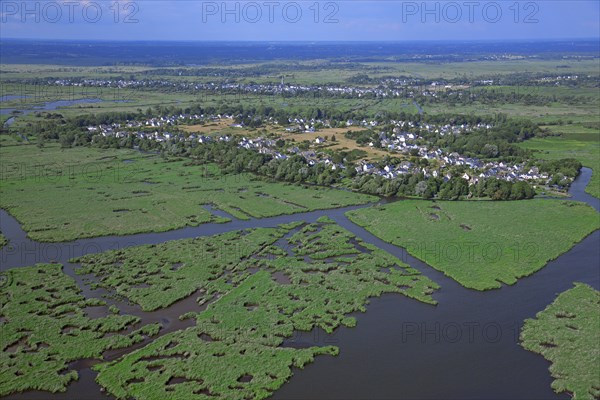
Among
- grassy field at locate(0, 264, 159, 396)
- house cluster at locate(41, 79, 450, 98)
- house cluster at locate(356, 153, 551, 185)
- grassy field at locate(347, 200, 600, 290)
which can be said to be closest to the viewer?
grassy field at locate(0, 264, 159, 396)

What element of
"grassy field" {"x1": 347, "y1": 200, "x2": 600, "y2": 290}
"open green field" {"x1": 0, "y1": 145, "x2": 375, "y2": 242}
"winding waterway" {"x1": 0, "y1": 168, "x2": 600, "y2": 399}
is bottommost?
"winding waterway" {"x1": 0, "y1": 168, "x2": 600, "y2": 399}

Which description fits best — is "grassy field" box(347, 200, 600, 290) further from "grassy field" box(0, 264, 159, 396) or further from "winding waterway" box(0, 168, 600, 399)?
"grassy field" box(0, 264, 159, 396)

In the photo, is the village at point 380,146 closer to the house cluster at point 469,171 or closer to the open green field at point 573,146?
the house cluster at point 469,171

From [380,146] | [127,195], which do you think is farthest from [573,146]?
[127,195]

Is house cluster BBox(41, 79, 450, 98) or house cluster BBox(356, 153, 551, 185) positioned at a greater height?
house cluster BBox(41, 79, 450, 98)

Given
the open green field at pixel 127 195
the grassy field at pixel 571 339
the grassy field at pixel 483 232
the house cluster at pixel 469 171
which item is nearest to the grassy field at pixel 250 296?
the grassy field at pixel 483 232

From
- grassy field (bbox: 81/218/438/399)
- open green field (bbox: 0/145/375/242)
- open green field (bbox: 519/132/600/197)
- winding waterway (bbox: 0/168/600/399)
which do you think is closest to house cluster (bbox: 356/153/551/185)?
open green field (bbox: 519/132/600/197)
